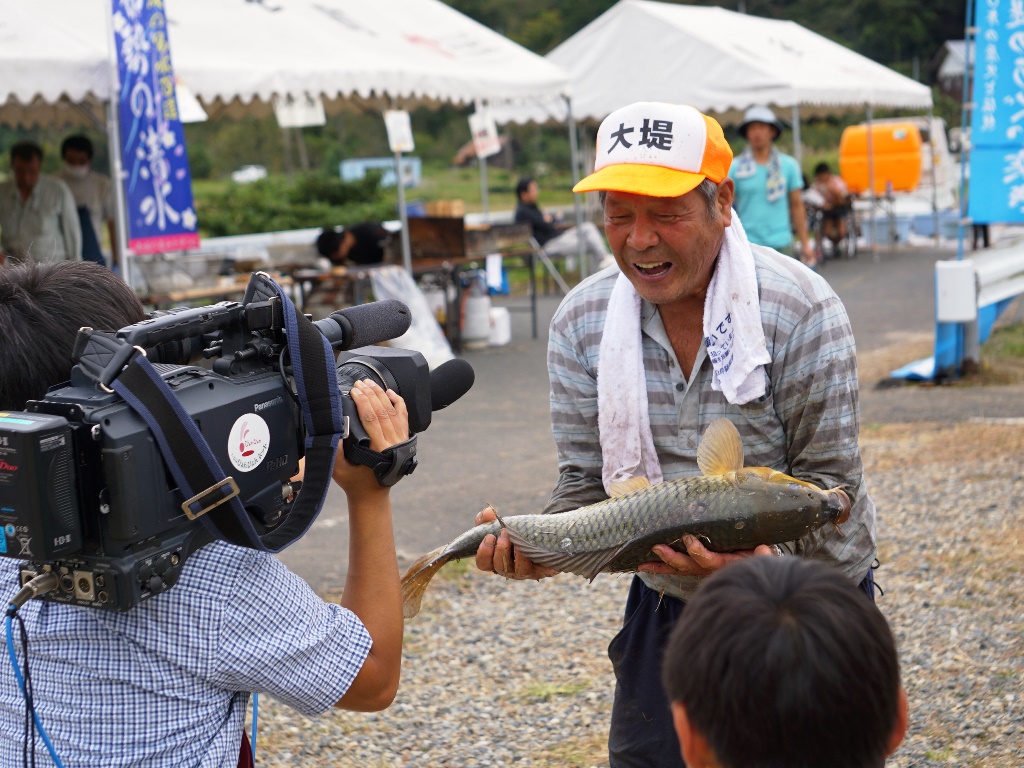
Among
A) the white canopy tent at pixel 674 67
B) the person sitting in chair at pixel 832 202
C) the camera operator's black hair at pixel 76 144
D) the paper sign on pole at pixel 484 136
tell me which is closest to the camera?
the camera operator's black hair at pixel 76 144

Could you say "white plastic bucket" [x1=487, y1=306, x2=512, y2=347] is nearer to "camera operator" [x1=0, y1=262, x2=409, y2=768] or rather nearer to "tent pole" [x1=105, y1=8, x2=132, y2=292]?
"tent pole" [x1=105, y1=8, x2=132, y2=292]

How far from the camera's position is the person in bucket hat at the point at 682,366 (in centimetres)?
243

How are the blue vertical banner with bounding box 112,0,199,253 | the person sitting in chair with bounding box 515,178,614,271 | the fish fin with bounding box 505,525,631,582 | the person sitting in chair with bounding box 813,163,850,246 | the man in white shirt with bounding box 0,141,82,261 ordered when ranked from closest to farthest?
1. the fish fin with bounding box 505,525,631,582
2. the blue vertical banner with bounding box 112,0,199,253
3. the man in white shirt with bounding box 0,141,82,261
4. the person sitting in chair with bounding box 515,178,614,271
5. the person sitting in chair with bounding box 813,163,850,246

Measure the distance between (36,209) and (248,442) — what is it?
33.5ft

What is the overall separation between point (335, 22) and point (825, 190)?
11.6m

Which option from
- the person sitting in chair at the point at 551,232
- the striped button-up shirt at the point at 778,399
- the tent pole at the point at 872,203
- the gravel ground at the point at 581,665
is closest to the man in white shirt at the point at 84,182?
the person sitting in chair at the point at 551,232

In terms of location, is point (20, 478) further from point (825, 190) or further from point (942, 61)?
point (942, 61)

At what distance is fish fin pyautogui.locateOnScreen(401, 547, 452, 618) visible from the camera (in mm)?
2572

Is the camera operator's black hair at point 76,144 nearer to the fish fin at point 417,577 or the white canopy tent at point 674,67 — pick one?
the white canopy tent at point 674,67

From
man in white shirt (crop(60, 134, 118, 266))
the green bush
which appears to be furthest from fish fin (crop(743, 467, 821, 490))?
the green bush

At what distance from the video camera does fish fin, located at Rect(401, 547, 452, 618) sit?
615mm

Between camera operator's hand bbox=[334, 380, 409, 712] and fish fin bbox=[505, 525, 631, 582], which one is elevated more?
camera operator's hand bbox=[334, 380, 409, 712]

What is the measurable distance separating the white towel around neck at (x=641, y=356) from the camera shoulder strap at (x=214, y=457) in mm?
842

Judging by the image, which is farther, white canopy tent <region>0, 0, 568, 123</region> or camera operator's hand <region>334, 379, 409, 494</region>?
white canopy tent <region>0, 0, 568, 123</region>
